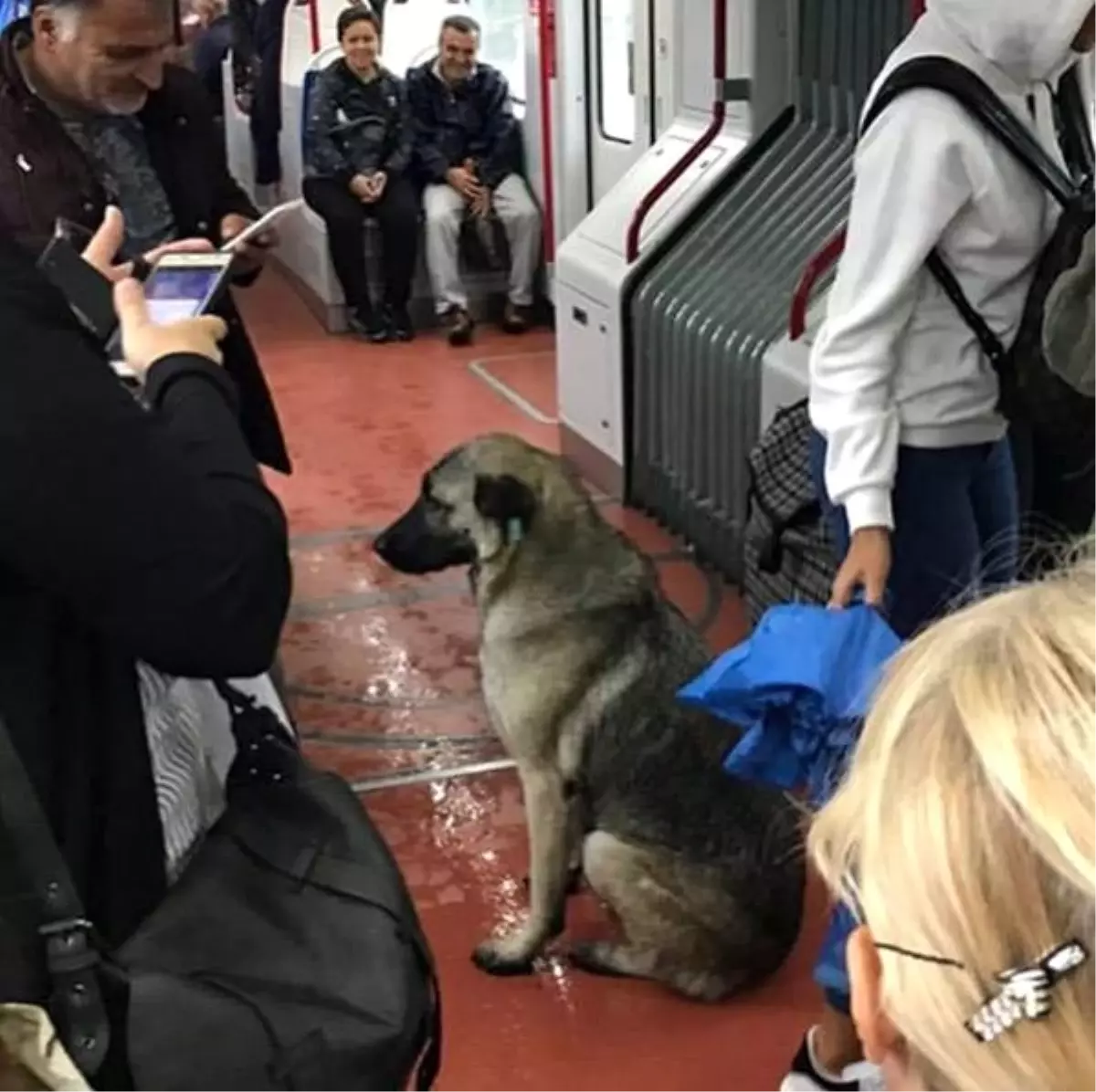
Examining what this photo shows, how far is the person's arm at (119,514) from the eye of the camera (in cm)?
135

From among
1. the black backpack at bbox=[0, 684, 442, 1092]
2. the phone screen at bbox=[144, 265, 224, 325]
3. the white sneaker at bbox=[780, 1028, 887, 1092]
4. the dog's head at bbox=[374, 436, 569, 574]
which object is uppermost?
the phone screen at bbox=[144, 265, 224, 325]

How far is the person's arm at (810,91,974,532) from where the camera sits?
2146mm

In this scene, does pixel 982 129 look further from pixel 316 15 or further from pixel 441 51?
pixel 316 15

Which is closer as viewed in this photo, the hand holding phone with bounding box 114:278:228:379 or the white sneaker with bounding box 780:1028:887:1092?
→ the hand holding phone with bounding box 114:278:228:379

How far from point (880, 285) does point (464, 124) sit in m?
5.98

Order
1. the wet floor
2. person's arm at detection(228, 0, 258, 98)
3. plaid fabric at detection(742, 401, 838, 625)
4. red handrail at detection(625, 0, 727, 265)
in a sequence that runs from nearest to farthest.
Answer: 1. the wet floor
2. plaid fabric at detection(742, 401, 838, 625)
3. red handrail at detection(625, 0, 727, 265)
4. person's arm at detection(228, 0, 258, 98)

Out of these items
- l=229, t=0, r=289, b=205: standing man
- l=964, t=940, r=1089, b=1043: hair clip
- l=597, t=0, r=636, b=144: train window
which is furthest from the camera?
l=229, t=0, r=289, b=205: standing man

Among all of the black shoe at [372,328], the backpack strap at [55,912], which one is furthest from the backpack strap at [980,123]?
the black shoe at [372,328]

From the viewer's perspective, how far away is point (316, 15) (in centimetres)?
912

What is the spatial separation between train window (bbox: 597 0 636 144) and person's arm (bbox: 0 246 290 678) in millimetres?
5112

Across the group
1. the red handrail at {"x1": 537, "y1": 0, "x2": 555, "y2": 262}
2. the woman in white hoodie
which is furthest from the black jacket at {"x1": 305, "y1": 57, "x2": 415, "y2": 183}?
the woman in white hoodie

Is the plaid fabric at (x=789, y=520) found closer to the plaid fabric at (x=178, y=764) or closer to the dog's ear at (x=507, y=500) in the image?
the dog's ear at (x=507, y=500)

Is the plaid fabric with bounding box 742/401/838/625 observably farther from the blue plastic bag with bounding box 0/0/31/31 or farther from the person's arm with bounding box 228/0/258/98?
the person's arm with bounding box 228/0/258/98

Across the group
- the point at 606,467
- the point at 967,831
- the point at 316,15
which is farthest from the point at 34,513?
the point at 316,15
